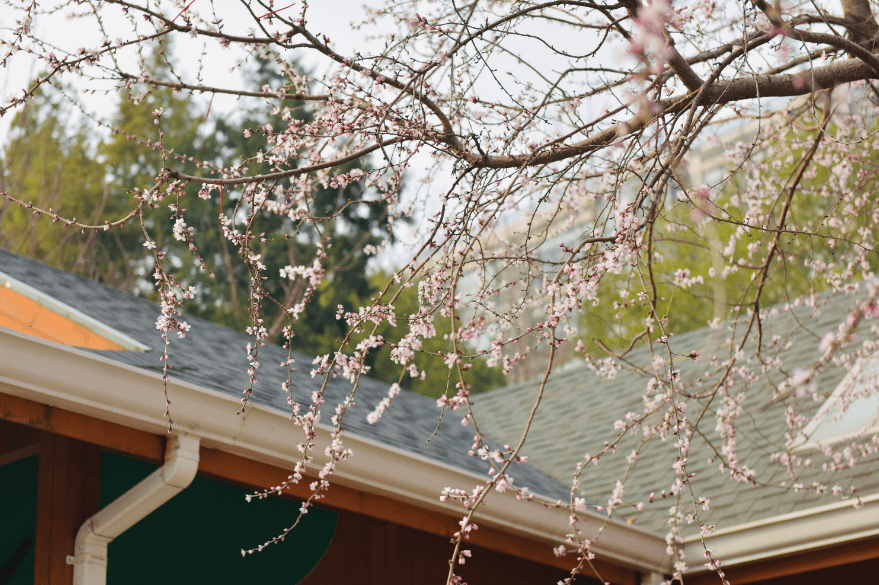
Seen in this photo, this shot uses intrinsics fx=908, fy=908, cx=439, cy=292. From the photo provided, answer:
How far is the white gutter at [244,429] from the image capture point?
2.86 meters

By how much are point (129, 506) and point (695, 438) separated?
15.7 feet

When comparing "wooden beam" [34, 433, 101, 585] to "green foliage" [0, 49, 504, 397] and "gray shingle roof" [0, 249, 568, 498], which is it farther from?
"green foliage" [0, 49, 504, 397]

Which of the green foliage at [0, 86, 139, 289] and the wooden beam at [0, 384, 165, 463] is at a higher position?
the green foliage at [0, 86, 139, 289]

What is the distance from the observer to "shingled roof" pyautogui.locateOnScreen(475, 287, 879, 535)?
17.2 feet

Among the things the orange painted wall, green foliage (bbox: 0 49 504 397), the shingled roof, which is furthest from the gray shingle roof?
green foliage (bbox: 0 49 504 397)

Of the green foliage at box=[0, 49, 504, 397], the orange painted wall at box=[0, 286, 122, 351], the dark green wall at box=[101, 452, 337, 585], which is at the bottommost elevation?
the dark green wall at box=[101, 452, 337, 585]

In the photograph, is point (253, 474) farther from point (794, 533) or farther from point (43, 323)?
point (794, 533)

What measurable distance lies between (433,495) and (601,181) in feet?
7.55

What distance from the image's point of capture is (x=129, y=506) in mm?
3221

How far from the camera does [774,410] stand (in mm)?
6691

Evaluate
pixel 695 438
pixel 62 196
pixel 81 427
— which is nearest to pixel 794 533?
pixel 695 438

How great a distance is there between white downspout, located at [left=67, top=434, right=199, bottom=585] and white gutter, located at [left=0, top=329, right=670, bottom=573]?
3.4 inches

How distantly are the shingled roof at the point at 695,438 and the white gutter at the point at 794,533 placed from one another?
0.98 feet

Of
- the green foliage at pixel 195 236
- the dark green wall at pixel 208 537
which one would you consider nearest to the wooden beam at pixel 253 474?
the dark green wall at pixel 208 537
